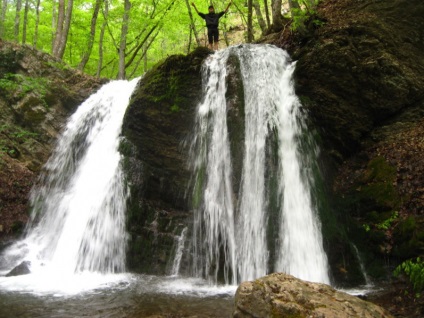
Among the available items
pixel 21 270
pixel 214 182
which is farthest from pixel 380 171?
pixel 21 270

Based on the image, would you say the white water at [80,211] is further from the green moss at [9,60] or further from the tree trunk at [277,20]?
the tree trunk at [277,20]

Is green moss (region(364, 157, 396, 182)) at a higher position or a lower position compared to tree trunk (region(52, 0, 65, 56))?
lower

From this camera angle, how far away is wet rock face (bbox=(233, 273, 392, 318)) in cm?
321

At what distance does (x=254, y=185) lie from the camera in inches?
297

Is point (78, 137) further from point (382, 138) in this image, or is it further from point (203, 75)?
point (382, 138)

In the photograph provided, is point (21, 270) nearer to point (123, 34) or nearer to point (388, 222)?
point (388, 222)

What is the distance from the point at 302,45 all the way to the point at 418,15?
10.1ft

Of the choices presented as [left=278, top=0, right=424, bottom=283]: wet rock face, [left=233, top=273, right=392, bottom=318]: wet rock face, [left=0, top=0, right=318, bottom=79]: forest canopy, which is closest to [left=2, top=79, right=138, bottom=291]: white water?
[left=233, top=273, right=392, bottom=318]: wet rock face

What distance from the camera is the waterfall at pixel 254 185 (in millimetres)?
6812

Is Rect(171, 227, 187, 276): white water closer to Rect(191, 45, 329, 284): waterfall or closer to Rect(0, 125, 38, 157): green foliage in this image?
Rect(191, 45, 329, 284): waterfall

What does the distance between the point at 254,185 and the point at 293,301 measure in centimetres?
431

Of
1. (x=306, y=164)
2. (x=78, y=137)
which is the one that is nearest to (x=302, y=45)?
(x=306, y=164)

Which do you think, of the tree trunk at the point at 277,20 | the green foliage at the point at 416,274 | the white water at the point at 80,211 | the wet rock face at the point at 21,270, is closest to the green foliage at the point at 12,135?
the white water at the point at 80,211

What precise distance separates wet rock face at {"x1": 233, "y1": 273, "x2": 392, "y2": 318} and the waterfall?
3.04 metres
